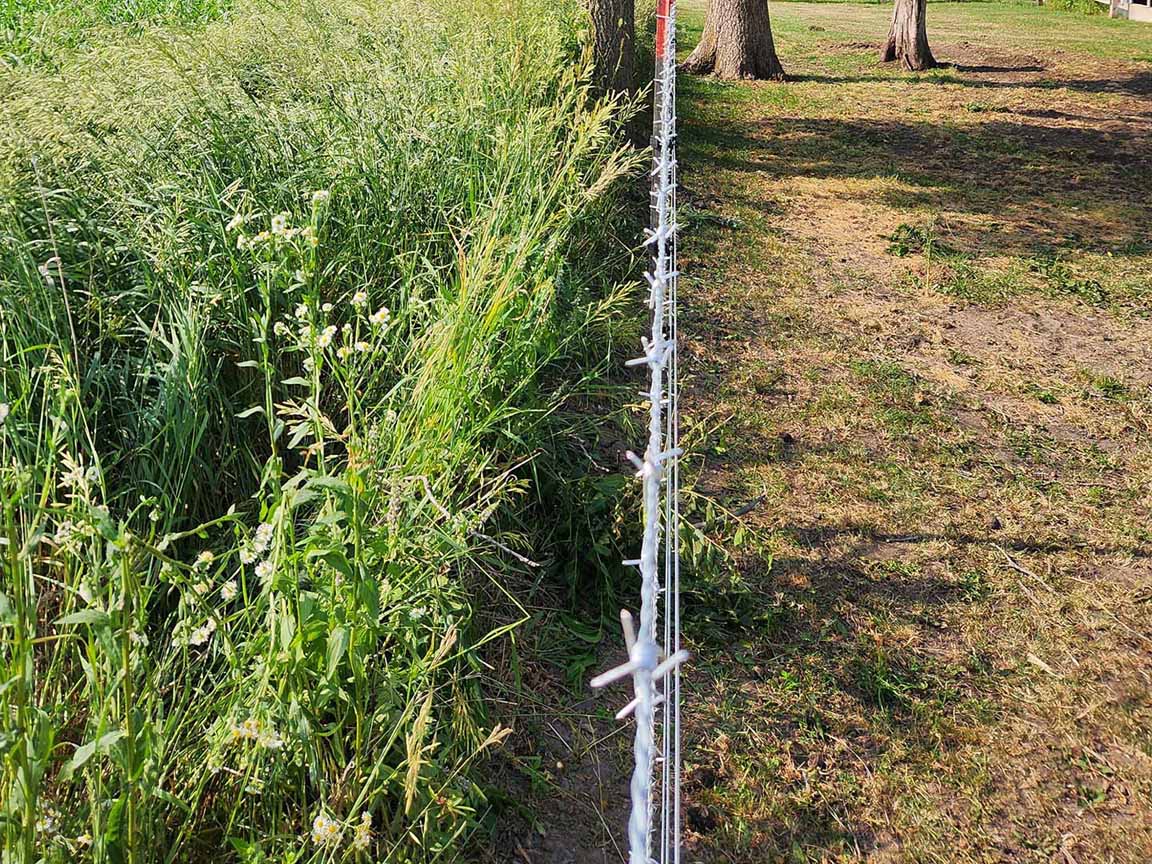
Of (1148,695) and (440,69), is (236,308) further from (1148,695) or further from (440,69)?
(1148,695)

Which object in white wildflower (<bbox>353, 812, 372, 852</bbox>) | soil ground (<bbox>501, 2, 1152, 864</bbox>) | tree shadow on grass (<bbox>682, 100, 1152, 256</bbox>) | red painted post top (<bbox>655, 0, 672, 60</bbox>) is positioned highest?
red painted post top (<bbox>655, 0, 672, 60</bbox>)

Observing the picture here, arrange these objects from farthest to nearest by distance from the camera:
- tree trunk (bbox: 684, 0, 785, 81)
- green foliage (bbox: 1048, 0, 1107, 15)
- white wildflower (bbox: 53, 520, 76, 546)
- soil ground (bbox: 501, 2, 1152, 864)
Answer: green foliage (bbox: 1048, 0, 1107, 15) → tree trunk (bbox: 684, 0, 785, 81) → soil ground (bbox: 501, 2, 1152, 864) → white wildflower (bbox: 53, 520, 76, 546)

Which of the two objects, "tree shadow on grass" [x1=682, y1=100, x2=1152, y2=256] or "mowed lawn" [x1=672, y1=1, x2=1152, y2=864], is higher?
"tree shadow on grass" [x1=682, y1=100, x2=1152, y2=256]

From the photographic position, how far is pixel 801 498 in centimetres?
402

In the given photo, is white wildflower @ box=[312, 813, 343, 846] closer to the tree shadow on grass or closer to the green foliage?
the tree shadow on grass

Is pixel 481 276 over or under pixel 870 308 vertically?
over

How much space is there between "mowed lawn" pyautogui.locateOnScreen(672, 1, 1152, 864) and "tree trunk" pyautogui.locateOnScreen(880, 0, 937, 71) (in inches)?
220

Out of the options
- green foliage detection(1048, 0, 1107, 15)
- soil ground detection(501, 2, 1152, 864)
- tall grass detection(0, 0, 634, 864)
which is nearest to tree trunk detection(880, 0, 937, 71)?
soil ground detection(501, 2, 1152, 864)

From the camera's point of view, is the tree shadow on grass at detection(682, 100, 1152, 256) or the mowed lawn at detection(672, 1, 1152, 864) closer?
the mowed lawn at detection(672, 1, 1152, 864)

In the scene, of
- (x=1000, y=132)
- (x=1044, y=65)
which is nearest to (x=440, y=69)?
(x=1000, y=132)

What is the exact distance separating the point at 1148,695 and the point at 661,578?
139 centimetres

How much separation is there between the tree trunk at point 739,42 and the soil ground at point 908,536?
479cm

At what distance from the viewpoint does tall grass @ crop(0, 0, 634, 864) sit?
6.37ft

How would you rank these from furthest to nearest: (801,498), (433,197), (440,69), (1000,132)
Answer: (1000,132), (440,69), (433,197), (801,498)
